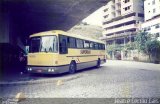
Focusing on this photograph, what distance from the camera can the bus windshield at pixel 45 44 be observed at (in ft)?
40.2

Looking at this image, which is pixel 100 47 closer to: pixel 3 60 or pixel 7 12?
pixel 7 12

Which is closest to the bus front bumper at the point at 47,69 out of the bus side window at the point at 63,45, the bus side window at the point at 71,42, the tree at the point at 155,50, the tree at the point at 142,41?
the bus side window at the point at 63,45

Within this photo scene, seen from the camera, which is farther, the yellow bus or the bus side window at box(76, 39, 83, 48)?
the bus side window at box(76, 39, 83, 48)

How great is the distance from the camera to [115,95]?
7.33 metres

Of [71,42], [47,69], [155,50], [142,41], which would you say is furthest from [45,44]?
[142,41]

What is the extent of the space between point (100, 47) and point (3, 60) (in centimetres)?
1100

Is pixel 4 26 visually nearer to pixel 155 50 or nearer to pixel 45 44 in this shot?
pixel 45 44

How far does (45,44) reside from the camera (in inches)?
489

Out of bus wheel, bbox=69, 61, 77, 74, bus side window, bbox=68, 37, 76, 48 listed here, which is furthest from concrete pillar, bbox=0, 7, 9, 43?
bus wheel, bbox=69, 61, 77, 74

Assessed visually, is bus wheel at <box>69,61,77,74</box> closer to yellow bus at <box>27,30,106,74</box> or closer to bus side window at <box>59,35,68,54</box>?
yellow bus at <box>27,30,106,74</box>

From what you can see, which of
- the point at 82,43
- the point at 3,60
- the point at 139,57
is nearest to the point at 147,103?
the point at 82,43

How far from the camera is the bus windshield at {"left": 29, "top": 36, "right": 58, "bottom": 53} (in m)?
12.2

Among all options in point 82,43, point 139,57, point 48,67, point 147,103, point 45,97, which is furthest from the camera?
point 139,57

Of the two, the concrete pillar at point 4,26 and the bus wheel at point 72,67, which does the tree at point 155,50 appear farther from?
the concrete pillar at point 4,26
